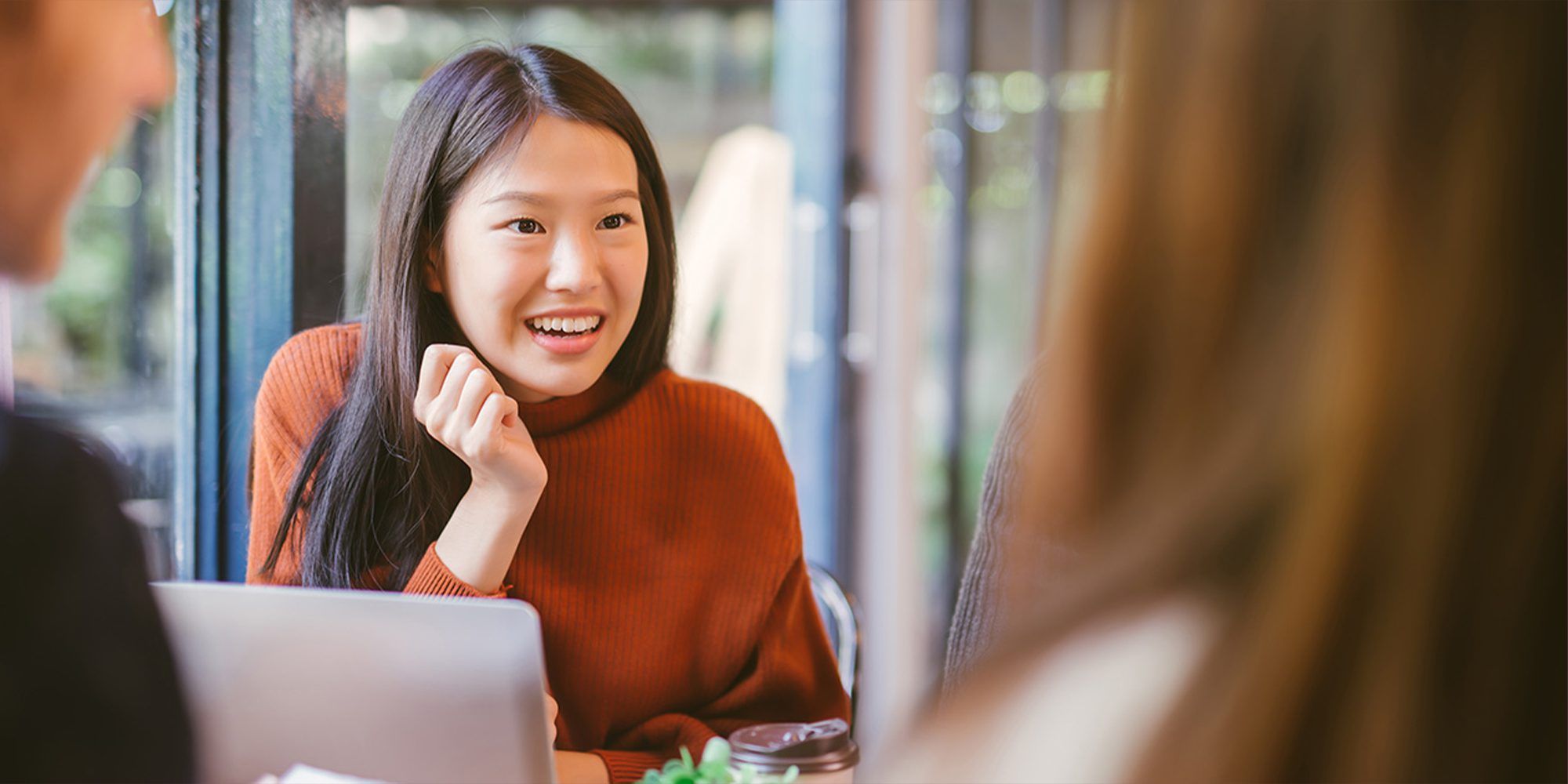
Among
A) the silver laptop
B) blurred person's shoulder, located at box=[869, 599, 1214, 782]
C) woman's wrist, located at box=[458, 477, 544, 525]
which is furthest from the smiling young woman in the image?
blurred person's shoulder, located at box=[869, 599, 1214, 782]

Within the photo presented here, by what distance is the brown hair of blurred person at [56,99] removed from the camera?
83cm

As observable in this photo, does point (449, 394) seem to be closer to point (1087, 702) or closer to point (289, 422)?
point (289, 422)

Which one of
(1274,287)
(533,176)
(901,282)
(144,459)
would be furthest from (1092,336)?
(901,282)

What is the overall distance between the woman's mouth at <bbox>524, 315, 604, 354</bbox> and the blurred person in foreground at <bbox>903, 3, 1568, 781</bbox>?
0.67 meters

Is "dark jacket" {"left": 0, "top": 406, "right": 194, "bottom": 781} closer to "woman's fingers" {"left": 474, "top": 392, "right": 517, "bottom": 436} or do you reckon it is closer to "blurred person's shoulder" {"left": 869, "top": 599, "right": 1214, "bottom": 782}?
"woman's fingers" {"left": 474, "top": 392, "right": 517, "bottom": 436}

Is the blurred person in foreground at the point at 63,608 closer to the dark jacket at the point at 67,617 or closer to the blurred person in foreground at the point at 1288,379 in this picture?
the dark jacket at the point at 67,617

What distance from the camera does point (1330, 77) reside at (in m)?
0.34

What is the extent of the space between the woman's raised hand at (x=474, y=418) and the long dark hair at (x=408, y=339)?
0.07 feet

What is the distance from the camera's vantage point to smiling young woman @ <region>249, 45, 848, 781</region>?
95 centimetres

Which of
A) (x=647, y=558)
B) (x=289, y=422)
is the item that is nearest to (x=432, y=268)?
(x=289, y=422)

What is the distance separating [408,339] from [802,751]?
17.7 inches

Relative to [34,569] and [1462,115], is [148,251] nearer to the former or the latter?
[34,569]

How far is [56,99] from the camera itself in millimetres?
858

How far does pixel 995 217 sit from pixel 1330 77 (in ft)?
9.26
